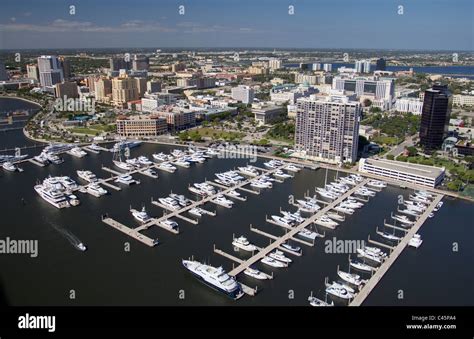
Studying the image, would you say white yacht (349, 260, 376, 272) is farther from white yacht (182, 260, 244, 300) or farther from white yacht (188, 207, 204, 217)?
white yacht (188, 207, 204, 217)

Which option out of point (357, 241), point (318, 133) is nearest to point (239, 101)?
point (318, 133)

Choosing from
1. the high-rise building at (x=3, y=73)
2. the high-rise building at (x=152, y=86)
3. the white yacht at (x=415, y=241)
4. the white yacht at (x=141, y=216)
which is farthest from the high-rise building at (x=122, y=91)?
the white yacht at (x=415, y=241)

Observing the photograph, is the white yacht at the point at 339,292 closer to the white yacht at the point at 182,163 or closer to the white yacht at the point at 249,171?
the white yacht at the point at 249,171

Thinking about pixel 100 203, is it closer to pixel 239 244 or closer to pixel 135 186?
pixel 135 186

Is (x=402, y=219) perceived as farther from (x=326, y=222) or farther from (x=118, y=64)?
(x=118, y=64)

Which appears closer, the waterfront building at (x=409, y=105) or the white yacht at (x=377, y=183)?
the white yacht at (x=377, y=183)

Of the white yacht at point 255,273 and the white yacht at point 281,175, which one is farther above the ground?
the white yacht at point 281,175
